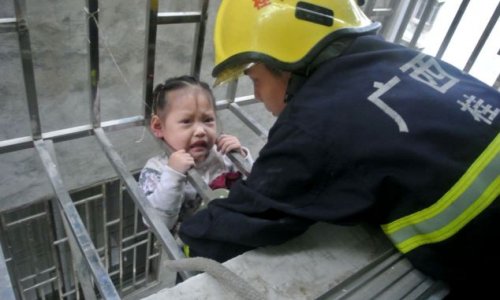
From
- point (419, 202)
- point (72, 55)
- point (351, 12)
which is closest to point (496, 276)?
point (419, 202)

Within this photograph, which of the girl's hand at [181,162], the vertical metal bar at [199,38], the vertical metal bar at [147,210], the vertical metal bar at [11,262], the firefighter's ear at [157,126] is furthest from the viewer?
the vertical metal bar at [11,262]

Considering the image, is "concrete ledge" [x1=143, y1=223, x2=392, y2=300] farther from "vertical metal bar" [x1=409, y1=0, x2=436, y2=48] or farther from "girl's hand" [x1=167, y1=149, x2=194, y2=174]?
"vertical metal bar" [x1=409, y1=0, x2=436, y2=48]

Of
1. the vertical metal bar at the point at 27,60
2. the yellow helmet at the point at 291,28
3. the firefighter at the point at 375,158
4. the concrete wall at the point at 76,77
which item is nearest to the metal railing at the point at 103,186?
the vertical metal bar at the point at 27,60

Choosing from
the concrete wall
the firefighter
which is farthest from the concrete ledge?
the concrete wall

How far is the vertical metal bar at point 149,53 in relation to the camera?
1.25m

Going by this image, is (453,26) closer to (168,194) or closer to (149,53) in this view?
(149,53)

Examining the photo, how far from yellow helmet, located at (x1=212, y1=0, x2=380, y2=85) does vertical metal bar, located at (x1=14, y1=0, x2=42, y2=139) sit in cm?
60

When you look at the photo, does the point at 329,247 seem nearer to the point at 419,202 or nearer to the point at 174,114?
the point at 419,202

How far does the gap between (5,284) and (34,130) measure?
690 millimetres

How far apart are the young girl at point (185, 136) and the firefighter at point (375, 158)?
57cm

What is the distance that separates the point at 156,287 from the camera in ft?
9.52

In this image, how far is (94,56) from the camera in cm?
127

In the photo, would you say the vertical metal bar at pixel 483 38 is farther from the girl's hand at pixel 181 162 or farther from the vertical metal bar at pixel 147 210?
the vertical metal bar at pixel 147 210

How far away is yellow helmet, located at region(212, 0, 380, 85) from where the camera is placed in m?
0.86
